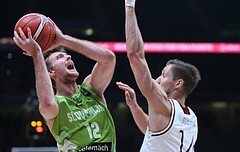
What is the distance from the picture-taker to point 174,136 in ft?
13.7

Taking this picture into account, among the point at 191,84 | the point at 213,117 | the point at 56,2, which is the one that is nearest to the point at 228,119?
the point at 213,117

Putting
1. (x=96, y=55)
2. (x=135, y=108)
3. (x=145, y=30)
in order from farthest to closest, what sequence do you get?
(x=145, y=30) → (x=135, y=108) → (x=96, y=55)

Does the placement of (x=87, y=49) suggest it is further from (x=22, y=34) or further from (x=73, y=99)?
Result: (x=22, y=34)

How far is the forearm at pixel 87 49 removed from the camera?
409 cm

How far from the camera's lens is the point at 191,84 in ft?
14.8

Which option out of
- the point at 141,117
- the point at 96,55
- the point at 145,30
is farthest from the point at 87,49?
the point at 145,30

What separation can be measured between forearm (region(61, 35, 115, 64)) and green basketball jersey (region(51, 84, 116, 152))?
35 centimetres

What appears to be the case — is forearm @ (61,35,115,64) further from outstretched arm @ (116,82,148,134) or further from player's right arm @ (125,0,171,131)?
outstretched arm @ (116,82,148,134)

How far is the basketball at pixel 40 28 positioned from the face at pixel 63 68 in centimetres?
27

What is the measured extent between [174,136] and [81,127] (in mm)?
692

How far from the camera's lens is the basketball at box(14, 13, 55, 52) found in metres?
4.11

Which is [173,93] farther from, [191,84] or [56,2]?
[56,2]

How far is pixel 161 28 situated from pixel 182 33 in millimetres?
500

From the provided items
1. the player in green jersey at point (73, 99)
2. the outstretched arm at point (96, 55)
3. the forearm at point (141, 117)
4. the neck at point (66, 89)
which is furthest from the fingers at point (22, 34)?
the forearm at point (141, 117)
